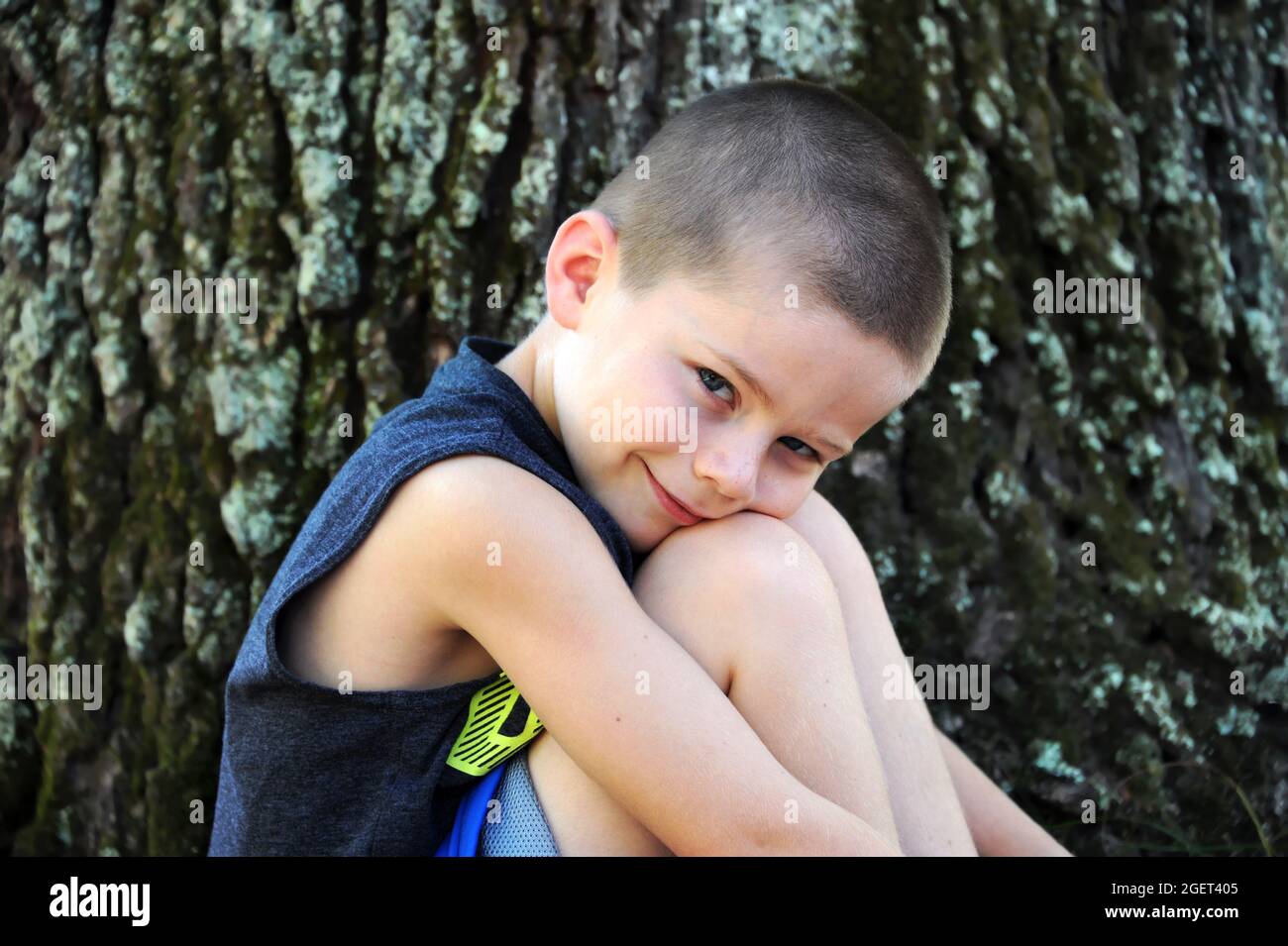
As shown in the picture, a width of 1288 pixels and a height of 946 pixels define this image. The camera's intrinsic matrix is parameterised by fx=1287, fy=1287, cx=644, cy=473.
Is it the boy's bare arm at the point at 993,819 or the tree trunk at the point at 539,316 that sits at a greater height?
the tree trunk at the point at 539,316

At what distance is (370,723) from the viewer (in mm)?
1663

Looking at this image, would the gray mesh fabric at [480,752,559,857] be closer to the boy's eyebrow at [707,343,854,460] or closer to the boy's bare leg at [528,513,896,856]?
the boy's bare leg at [528,513,896,856]

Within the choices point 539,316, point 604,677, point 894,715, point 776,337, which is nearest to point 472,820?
point 604,677

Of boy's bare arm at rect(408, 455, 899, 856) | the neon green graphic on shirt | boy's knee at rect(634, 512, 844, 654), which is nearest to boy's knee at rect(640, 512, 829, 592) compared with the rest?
boy's knee at rect(634, 512, 844, 654)

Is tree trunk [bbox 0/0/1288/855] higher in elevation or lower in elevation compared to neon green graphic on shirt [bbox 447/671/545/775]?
higher

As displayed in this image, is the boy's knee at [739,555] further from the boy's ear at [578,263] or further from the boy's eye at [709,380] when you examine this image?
the boy's ear at [578,263]

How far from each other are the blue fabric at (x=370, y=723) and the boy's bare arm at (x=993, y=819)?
778 millimetres

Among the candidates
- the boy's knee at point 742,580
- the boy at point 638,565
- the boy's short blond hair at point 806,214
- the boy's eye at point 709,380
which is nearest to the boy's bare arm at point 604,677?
the boy at point 638,565

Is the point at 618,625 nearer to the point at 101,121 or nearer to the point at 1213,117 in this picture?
the point at 101,121

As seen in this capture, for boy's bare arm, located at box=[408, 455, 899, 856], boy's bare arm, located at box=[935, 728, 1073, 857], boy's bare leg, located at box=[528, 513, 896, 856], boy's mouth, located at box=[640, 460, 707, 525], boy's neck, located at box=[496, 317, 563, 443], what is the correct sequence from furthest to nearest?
boy's bare arm, located at box=[935, 728, 1073, 857], boy's neck, located at box=[496, 317, 563, 443], boy's mouth, located at box=[640, 460, 707, 525], boy's bare leg, located at box=[528, 513, 896, 856], boy's bare arm, located at box=[408, 455, 899, 856]

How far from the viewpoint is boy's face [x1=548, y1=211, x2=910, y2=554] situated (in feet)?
5.34

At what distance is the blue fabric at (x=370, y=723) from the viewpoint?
165 centimetres

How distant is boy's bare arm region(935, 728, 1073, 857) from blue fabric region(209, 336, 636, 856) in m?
→ 0.78

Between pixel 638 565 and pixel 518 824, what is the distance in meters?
0.39
